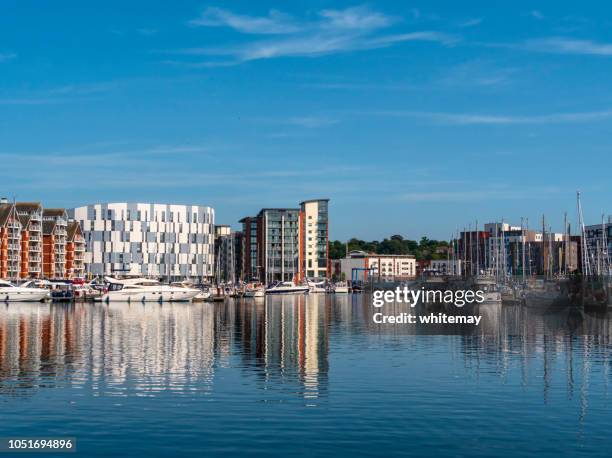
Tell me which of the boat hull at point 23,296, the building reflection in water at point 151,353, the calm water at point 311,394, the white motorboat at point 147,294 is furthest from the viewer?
the white motorboat at point 147,294

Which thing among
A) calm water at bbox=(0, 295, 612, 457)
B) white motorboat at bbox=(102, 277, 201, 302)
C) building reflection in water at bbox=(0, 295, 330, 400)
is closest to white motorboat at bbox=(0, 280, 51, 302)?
Answer: white motorboat at bbox=(102, 277, 201, 302)

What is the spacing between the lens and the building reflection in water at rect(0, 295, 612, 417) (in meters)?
43.1

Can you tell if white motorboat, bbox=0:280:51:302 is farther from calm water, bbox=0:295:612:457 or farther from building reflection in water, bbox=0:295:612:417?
calm water, bbox=0:295:612:457

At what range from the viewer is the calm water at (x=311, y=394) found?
2977 centimetres

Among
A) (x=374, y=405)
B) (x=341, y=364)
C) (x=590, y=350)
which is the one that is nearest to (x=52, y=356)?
(x=341, y=364)

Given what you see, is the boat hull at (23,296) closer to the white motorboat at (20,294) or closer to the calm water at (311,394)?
the white motorboat at (20,294)

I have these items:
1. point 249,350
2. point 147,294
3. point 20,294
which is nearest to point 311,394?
point 249,350

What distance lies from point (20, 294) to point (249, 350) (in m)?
99.0

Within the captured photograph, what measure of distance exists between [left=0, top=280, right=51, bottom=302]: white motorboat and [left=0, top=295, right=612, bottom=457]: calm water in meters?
78.3

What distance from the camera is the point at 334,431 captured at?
1230 inches

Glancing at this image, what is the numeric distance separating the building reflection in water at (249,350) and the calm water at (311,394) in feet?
0.49

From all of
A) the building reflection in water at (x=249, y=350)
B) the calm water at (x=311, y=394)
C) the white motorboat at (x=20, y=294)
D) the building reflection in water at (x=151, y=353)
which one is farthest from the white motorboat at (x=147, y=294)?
the calm water at (x=311, y=394)

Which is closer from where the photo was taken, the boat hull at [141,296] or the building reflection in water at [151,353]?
the building reflection in water at [151,353]

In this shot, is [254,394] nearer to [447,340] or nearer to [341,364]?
[341,364]
